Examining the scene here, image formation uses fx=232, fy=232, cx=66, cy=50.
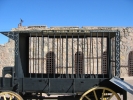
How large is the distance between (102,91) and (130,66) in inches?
439

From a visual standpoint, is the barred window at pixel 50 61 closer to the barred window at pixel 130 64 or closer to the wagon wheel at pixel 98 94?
the barred window at pixel 130 64

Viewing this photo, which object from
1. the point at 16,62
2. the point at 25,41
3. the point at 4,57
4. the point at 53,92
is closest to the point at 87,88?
the point at 53,92

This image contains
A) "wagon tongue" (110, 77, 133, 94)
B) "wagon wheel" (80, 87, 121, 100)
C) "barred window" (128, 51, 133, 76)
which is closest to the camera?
"wagon tongue" (110, 77, 133, 94)

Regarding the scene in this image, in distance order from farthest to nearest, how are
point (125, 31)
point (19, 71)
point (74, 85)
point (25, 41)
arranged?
1. point (125, 31)
2. point (25, 41)
3. point (19, 71)
4. point (74, 85)

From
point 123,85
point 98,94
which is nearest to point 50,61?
point 98,94

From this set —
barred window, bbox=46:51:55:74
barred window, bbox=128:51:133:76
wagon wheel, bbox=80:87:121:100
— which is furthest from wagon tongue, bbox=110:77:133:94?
barred window, bbox=128:51:133:76

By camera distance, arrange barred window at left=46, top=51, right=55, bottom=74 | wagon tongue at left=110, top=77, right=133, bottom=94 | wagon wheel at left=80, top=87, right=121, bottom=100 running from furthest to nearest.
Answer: barred window at left=46, top=51, right=55, bottom=74 → wagon wheel at left=80, top=87, right=121, bottom=100 → wagon tongue at left=110, top=77, right=133, bottom=94


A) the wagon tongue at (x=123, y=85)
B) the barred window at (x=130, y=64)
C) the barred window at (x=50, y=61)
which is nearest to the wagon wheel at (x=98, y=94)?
the wagon tongue at (x=123, y=85)

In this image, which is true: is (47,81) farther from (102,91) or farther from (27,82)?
(102,91)

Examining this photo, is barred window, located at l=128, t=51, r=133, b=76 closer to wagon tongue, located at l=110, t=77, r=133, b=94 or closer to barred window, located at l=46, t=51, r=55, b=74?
barred window, located at l=46, t=51, r=55, b=74

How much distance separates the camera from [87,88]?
6863mm

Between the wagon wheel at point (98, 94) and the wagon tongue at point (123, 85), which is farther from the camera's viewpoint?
the wagon wheel at point (98, 94)

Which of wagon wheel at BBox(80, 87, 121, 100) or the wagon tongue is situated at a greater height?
the wagon tongue

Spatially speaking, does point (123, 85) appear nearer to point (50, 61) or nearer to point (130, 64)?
point (50, 61)
